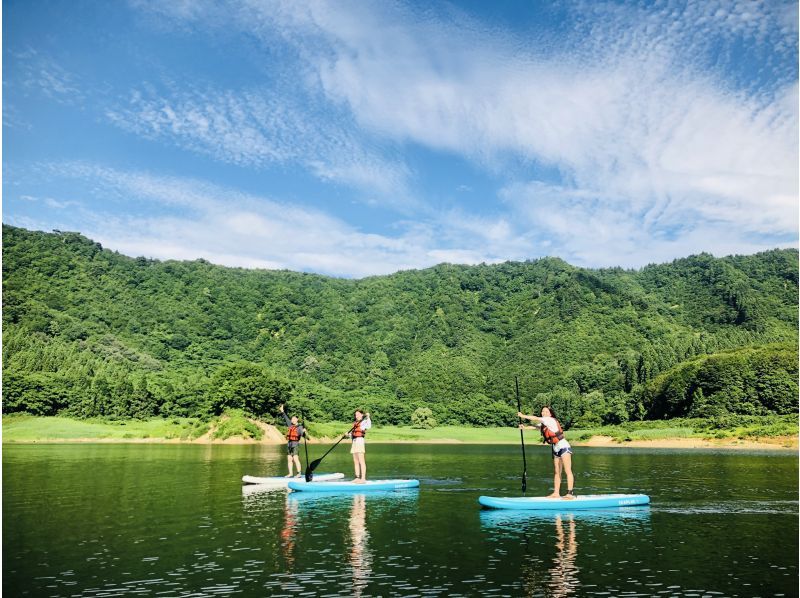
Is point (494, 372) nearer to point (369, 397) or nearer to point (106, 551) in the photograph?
point (369, 397)

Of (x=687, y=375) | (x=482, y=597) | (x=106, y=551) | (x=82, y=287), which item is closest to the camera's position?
(x=482, y=597)

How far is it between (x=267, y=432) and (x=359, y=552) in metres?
90.9

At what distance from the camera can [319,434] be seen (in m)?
110

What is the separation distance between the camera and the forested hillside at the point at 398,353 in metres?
115

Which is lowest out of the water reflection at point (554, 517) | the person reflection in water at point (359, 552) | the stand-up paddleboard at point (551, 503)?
the water reflection at point (554, 517)

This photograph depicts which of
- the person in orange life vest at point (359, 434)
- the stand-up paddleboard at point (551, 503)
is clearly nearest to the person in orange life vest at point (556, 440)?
the stand-up paddleboard at point (551, 503)

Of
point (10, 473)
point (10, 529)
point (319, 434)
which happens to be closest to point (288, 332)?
point (319, 434)

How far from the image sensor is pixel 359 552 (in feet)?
60.4

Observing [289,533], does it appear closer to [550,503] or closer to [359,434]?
[550,503]

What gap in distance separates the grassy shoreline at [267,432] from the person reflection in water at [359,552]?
79.4 m

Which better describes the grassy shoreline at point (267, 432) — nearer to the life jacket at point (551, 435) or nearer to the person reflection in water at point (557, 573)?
the life jacket at point (551, 435)

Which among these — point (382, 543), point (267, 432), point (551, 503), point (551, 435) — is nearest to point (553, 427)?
point (551, 435)

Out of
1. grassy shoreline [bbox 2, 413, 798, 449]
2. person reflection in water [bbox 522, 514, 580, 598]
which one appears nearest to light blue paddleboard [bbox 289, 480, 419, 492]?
person reflection in water [bbox 522, 514, 580, 598]

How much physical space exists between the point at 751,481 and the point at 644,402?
98.8m
